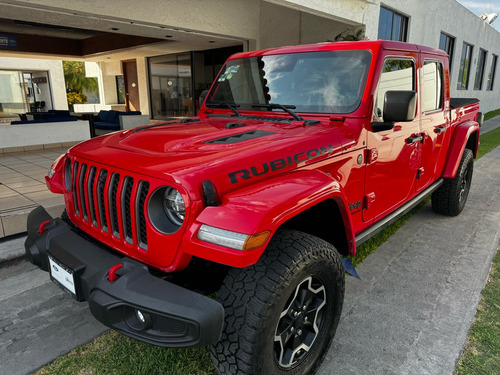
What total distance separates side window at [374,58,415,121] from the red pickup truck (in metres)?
0.02

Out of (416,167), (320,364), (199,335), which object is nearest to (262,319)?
(199,335)

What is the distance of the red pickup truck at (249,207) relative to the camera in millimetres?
1605

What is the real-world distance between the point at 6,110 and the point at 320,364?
20.9 meters

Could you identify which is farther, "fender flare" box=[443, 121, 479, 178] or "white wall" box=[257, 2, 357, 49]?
"white wall" box=[257, 2, 357, 49]

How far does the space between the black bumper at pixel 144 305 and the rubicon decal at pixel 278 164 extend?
1.90 feet

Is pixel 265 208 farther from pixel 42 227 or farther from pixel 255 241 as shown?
pixel 42 227

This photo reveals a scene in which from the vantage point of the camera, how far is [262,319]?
5.32ft

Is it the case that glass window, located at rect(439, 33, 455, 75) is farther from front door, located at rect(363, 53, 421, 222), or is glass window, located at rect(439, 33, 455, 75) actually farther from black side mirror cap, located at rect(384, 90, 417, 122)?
black side mirror cap, located at rect(384, 90, 417, 122)

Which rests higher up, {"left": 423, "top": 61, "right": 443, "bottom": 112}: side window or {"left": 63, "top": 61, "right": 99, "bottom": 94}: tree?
{"left": 63, "top": 61, "right": 99, "bottom": 94}: tree

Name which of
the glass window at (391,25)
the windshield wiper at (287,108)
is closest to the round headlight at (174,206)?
the windshield wiper at (287,108)

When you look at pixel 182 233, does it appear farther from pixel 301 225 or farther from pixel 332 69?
pixel 332 69

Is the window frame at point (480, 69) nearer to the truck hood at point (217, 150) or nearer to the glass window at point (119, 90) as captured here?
the glass window at point (119, 90)

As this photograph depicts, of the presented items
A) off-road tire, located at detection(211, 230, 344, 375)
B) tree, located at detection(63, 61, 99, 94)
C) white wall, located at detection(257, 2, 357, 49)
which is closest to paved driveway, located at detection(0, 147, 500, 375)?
off-road tire, located at detection(211, 230, 344, 375)

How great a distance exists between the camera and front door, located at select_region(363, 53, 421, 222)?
2650mm
